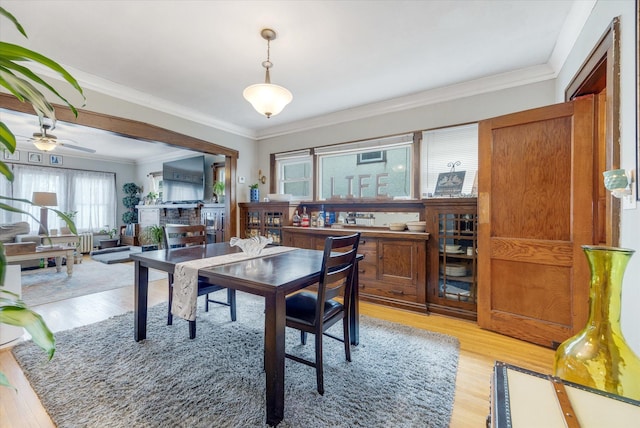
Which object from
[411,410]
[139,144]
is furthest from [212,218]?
[411,410]

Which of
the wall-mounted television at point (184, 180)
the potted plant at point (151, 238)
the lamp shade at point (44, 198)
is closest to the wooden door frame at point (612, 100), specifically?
the wall-mounted television at point (184, 180)

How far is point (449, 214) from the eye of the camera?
301 cm

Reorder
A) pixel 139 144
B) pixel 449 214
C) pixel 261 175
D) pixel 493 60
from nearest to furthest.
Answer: pixel 493 60
pixel 449 214
pixel 261 175
pixel 139 144

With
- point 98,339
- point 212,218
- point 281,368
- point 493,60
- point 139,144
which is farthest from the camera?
point 139,144

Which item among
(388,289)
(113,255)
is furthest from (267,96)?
(113,255)

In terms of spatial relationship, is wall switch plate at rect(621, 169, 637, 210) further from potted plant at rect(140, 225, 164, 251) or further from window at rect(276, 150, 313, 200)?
potted plant at rect(140, 225, 164, 251)

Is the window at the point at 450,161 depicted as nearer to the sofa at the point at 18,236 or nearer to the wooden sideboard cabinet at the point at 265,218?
the wooden sideboard cabinet at the point at 265,218

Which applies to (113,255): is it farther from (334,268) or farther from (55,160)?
(334,268)

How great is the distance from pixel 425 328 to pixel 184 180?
584 cm

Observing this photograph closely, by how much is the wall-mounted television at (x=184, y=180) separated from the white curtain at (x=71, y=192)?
7.04ft

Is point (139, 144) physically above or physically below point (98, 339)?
above

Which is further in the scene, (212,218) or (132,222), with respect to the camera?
(132,222)

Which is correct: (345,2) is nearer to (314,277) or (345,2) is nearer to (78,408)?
(314,277)

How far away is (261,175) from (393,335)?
360cm
